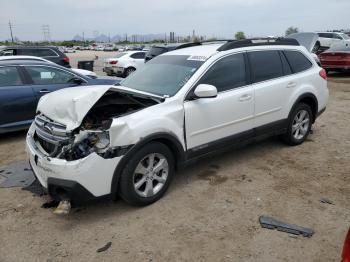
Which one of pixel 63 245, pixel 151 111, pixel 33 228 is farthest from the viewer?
pixel 151 111

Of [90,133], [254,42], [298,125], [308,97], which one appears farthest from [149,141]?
[308,97]

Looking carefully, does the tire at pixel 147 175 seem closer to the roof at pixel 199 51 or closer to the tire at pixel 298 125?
the roof at pixel 199 51

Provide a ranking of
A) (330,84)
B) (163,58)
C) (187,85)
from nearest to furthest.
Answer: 1. (187,85)
2. (163,58)
3. (330,84)

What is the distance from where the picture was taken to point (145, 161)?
12.7 feet

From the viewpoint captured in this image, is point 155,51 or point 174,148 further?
point 155,51

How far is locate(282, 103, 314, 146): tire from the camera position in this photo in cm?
560

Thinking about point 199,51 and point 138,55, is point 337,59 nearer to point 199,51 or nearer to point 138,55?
point 138,55

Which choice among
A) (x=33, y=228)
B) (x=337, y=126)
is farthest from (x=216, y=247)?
(x=337, y=126)

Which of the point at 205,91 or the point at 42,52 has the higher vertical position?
the point at 205,91

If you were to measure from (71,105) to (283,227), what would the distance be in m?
2.52

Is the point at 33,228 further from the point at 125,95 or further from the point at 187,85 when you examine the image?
the point at 187,85

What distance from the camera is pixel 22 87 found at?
6.45 metres

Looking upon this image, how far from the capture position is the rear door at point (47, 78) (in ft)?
21.7

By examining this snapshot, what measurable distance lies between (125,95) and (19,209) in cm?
180
